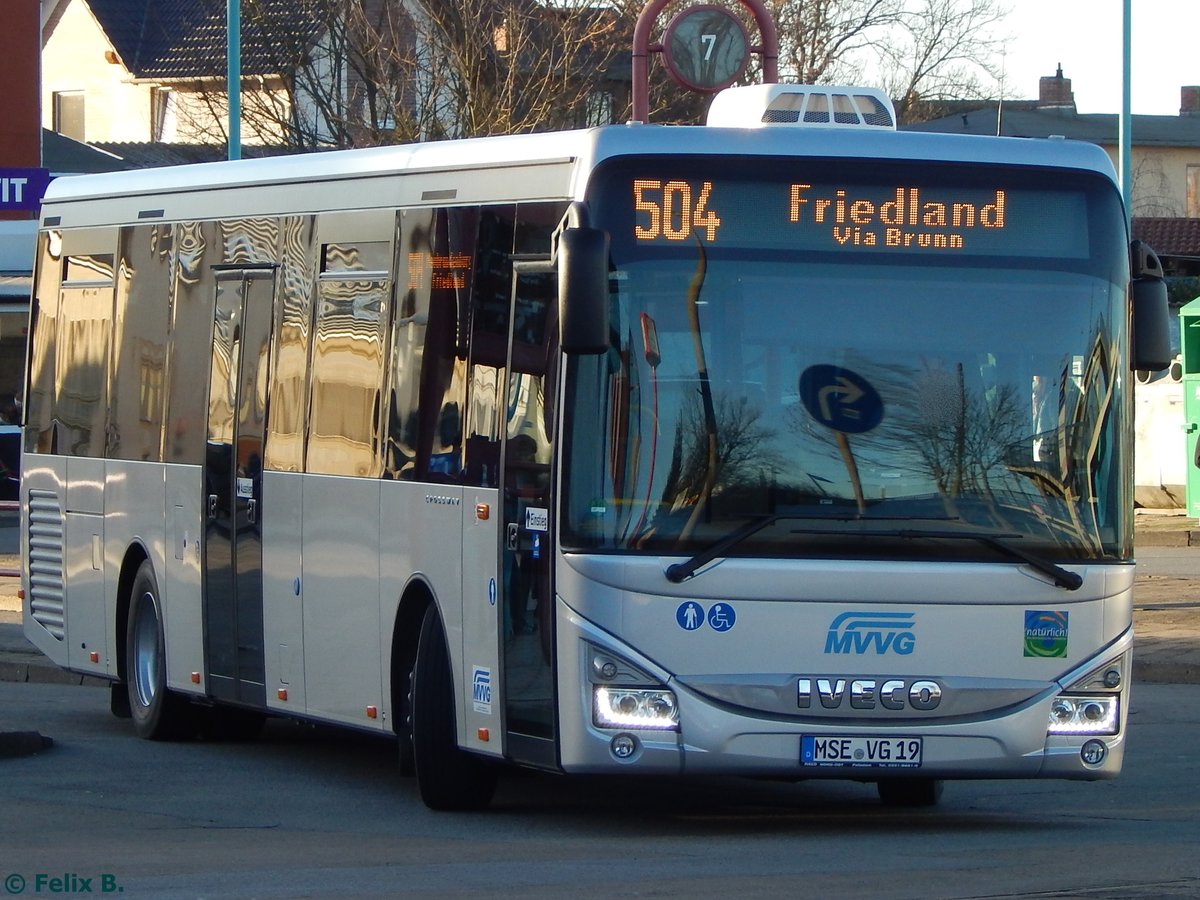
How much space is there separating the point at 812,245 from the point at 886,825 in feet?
8.21

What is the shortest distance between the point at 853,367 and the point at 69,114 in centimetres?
5937

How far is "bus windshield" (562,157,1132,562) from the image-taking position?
8984 millimetres

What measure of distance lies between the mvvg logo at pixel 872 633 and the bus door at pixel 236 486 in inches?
149

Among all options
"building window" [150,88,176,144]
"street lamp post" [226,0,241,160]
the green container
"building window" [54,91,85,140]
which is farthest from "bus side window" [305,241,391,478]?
"building window" [54,91,85,140]

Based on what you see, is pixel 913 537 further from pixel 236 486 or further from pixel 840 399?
pixel 236 486

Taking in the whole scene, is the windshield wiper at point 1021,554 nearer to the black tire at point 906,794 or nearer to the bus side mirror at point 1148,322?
the bus side mirror at point 1148,322

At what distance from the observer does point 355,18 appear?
35.1m

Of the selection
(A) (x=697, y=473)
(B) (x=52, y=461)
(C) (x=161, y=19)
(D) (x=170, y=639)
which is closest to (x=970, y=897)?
(A) (x=697, y=473)

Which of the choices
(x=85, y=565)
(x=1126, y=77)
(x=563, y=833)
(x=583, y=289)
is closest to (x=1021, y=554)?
(x=583, y=289)

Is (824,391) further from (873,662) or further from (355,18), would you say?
(355,18)

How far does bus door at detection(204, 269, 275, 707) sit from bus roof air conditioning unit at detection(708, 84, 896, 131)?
2.76m

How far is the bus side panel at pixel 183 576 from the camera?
12.6 meters

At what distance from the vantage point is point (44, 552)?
14.6m

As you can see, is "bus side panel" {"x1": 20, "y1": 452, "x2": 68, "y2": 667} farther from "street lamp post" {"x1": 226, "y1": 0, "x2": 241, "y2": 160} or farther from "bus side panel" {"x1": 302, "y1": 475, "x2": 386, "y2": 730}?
"street lamp post" {"x1": 226, "y1": 0, "x2": 241, "y2": 160}
